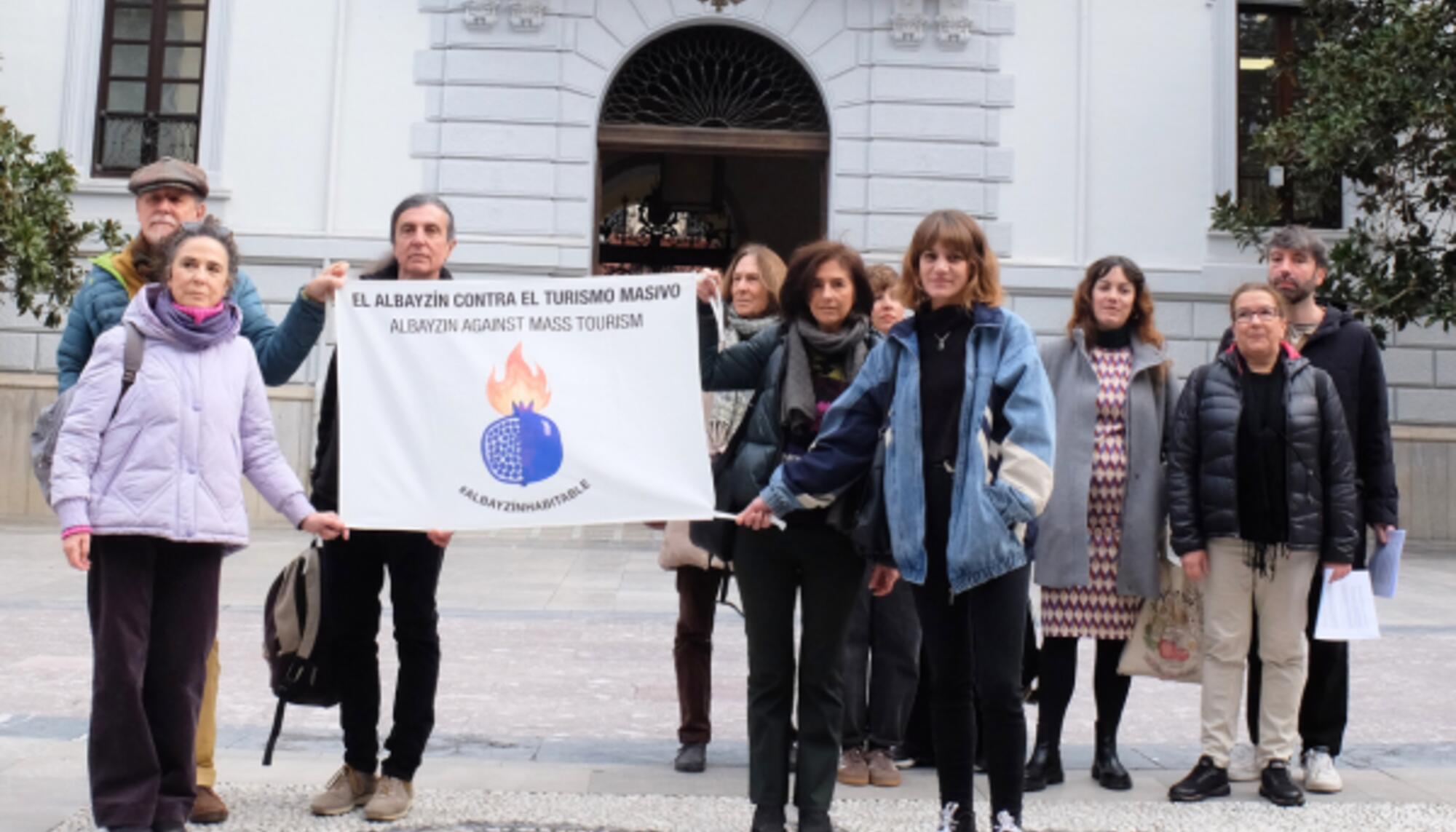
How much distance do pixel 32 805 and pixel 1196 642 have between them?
4.18 m

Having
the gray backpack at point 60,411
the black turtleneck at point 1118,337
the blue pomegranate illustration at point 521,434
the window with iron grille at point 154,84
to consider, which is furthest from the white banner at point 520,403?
the window with iron grille at point 154,84

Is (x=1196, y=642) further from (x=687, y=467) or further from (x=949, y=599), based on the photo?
(x=687, y=467)

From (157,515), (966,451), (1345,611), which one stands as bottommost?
(1345,611)

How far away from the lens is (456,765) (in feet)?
17.1

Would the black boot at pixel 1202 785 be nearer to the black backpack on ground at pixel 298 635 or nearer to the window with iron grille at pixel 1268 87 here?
the black backpack on ground at pixel 298 635

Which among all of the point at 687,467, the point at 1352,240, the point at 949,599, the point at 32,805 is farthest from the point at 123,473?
the point at 1352,240

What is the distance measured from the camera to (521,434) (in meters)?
4.39

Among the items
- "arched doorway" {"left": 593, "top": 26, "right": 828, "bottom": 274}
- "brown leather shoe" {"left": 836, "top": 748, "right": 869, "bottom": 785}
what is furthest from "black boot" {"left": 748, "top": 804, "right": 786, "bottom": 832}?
"arched doorway" {"left": 593, "top": 26, "right": 828, "bottom": 274}

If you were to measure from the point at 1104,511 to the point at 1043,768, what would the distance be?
100 cm

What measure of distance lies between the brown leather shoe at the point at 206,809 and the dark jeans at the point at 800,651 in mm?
1698

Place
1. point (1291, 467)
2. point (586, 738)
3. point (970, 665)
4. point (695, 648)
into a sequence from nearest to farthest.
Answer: point (970, 665) → point (1291, 467) → point (695, 648) → point (586, 738)

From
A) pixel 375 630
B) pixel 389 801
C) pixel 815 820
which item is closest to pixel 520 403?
pixel 375 630

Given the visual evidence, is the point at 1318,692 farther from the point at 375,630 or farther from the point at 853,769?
the point at 375,630

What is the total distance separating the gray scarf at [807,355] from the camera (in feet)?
14.6
